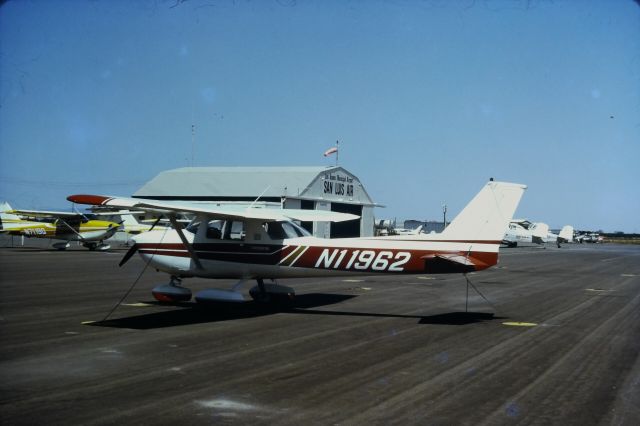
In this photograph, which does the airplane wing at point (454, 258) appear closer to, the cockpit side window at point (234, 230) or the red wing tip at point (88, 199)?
the cockpit side window at point (234, 230)

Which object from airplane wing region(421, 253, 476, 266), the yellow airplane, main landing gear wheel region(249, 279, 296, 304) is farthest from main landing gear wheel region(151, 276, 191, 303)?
the yellow airplane

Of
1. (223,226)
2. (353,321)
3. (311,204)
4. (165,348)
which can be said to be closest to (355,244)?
(353,321)

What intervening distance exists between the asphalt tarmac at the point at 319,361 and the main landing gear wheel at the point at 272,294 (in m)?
0.63

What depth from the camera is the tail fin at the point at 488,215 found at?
42.6 feet

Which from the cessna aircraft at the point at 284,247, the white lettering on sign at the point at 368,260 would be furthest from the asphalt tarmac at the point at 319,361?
the white lettering on sign at the point at 368,260

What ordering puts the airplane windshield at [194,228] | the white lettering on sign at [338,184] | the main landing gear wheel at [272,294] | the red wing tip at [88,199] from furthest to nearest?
the white lettering on sign at [338,184], the main landing gear wheel at [272,294], the airplane windshield at [194,228], the red wing tip at [88,199]

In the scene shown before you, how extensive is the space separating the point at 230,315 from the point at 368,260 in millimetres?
3284

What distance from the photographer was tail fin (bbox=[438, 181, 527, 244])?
1298 cm

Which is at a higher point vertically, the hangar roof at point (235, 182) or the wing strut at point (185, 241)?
the hangar roof at point (235, 182)

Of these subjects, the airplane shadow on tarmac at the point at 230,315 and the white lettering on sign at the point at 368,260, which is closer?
the airplane shadow on tarmac at the point at 230,315

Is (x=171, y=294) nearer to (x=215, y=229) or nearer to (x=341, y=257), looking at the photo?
(x=215, y=229)

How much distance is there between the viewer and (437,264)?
12805 mm

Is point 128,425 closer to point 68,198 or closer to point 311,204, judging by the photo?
point 68,198

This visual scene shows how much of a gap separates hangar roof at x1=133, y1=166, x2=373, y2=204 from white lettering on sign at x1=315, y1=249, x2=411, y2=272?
44.0 meters
